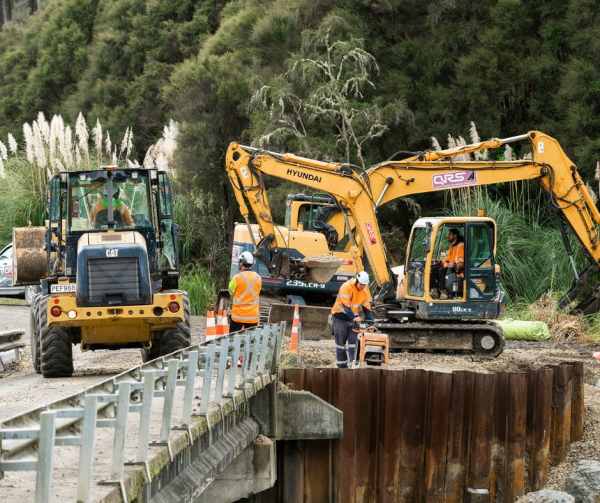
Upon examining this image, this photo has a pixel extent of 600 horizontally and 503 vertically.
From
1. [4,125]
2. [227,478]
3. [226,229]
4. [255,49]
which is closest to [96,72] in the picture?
[4,125]

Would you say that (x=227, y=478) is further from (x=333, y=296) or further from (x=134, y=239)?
(x=333, y=296)

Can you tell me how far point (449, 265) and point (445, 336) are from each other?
1.28 m

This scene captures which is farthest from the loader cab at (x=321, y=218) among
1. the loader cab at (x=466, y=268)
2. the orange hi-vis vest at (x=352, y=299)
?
the orange hi-vis vest at (x=352, y=299)

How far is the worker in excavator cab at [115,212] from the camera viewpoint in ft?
47.1

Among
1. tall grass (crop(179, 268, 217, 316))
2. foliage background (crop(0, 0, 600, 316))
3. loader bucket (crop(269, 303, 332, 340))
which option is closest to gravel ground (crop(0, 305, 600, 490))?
loader bucket (crop(269, 303, 332, 340))

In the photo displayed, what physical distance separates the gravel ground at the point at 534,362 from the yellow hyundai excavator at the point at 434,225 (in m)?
0.55

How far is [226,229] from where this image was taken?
30453mm

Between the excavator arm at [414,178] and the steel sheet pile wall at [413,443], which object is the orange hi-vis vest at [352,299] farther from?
the excavator arm at [414,178]

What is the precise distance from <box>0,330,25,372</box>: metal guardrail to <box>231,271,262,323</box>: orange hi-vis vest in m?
3.98

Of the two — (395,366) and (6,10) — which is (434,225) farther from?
(6,10)

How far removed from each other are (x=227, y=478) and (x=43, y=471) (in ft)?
24.3

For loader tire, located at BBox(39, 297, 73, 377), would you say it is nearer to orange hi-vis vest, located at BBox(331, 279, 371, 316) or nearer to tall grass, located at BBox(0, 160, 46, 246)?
orange hi-vis vest, located at BBox(331, 279, 371, 316)

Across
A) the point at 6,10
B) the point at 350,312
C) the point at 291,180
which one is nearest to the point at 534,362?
the point at 350,312

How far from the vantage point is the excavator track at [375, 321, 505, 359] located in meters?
19.2
